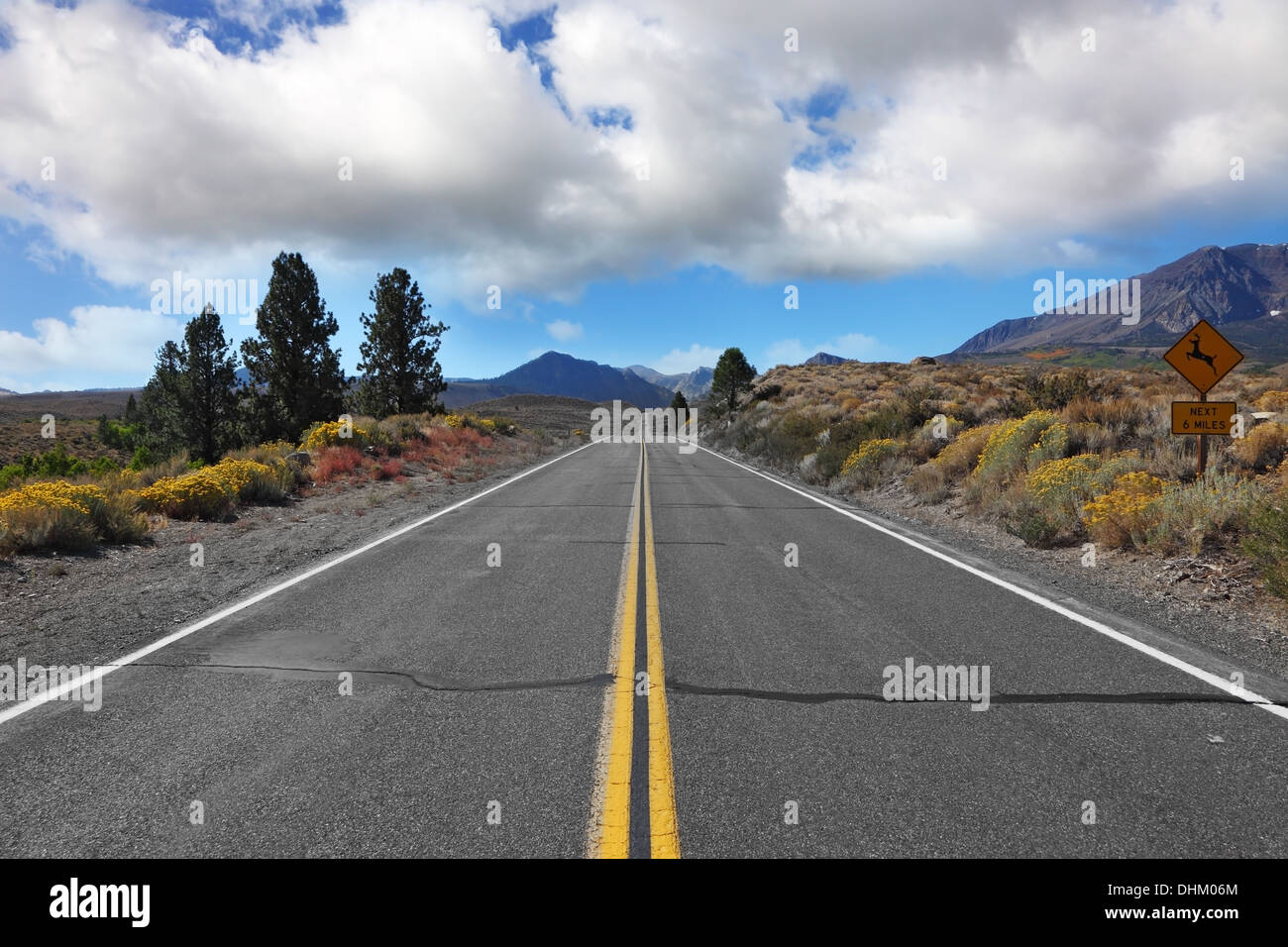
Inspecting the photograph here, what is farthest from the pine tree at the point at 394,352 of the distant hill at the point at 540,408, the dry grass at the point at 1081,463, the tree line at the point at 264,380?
the distant hill at the point at 540,408

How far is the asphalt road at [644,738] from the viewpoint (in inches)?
117

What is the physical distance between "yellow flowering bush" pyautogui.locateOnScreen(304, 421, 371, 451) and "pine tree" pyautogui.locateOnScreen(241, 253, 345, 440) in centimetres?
961

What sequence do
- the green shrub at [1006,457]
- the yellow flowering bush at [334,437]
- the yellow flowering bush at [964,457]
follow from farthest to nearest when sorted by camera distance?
1. the yellow flowering bush at [334,437]
2. the yellow flowering bush at [964,457]
3. the green shrub at [1006,457]

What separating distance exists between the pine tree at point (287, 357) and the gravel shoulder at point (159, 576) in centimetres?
1950

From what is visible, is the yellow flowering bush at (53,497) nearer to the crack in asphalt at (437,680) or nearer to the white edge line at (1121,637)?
the crack in asphalt at (437,680)

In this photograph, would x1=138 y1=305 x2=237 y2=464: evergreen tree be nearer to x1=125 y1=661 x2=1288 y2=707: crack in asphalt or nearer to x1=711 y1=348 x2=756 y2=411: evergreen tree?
x1=125 y1=661 x2=1288 y2=707: crack in asphalt

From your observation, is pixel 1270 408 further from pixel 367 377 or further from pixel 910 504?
pixel 367 377

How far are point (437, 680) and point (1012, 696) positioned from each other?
3908 mm

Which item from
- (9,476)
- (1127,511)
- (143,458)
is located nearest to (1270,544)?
(1127,511)

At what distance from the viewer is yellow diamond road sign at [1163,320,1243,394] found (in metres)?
9.49

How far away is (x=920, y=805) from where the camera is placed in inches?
125

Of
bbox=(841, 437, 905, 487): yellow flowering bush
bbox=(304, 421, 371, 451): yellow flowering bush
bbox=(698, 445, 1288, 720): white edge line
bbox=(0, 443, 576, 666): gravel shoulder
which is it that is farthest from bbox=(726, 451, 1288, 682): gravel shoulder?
bbox=(304, 421, 371, 451): yellow flowering bush
